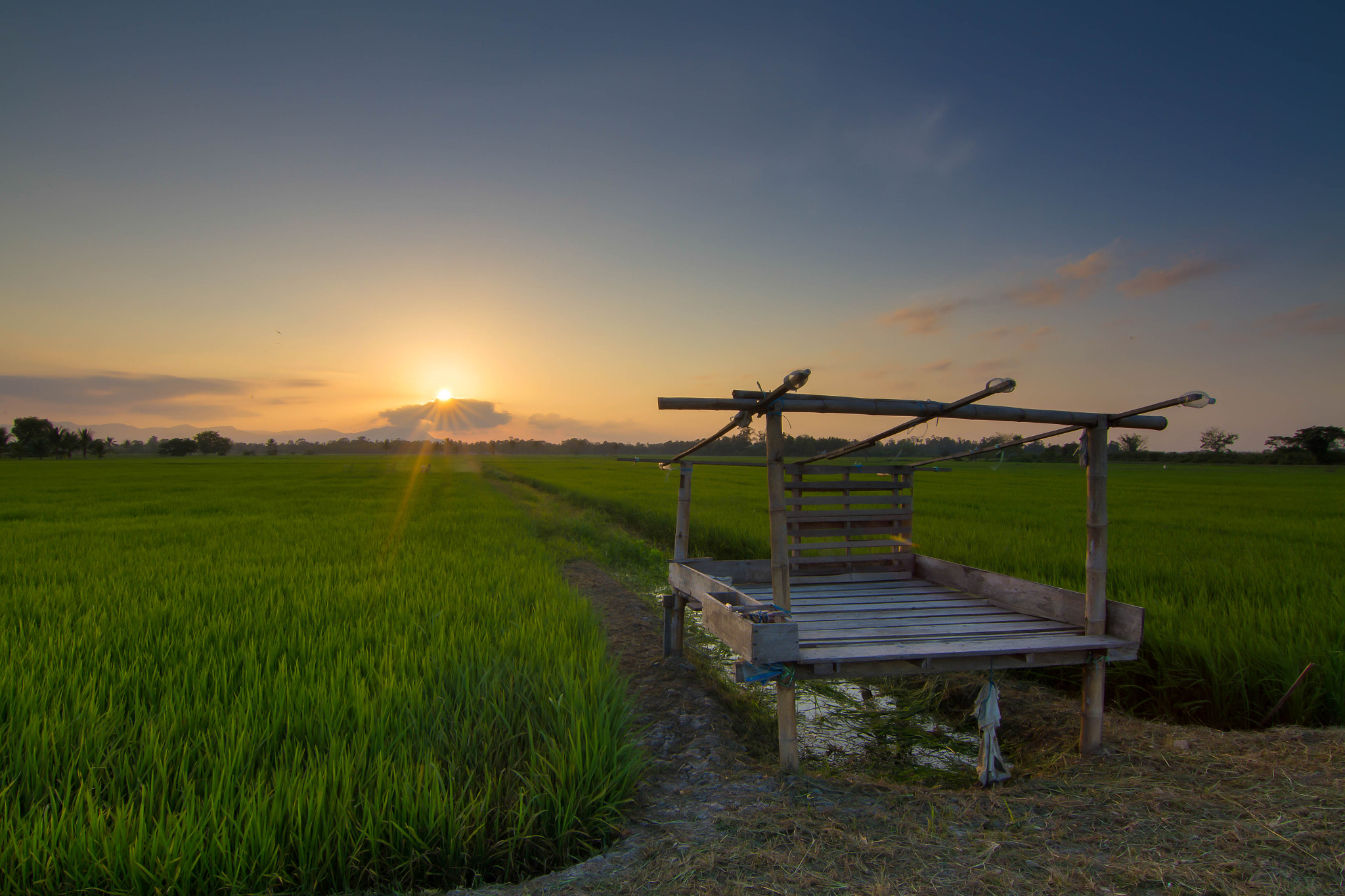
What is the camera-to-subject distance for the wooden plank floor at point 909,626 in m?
3.23

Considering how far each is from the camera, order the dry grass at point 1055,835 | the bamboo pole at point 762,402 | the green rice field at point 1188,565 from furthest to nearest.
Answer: the green rice field at point 1188,565
the bamboo pole at point 762,402
the dry grass at point 1055,835

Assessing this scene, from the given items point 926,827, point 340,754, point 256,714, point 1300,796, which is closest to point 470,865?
point 340,754

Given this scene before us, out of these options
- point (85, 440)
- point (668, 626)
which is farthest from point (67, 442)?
point (668, 626)

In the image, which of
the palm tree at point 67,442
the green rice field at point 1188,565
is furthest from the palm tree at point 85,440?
the green rice field at point 1188,565

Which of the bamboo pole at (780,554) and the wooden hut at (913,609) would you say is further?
the bamboo pole at (780,554)

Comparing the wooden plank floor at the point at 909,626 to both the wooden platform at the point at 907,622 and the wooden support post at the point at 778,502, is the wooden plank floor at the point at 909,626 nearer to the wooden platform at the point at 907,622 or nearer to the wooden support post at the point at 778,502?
the wooden platform at the point at 907,622

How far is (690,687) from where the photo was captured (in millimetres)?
4656

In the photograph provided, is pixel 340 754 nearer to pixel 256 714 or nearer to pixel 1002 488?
pixel 256 714

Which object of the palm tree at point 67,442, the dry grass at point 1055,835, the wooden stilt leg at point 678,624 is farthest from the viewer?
the palm tree at point 67,442

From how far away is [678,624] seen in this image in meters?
5.27

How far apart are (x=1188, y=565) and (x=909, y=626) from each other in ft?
14.7

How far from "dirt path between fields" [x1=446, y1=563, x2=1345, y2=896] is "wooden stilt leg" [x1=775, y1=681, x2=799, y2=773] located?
130 mm

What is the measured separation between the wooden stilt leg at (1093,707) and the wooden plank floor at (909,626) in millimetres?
168

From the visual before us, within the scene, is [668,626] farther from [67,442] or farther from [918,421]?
[67,442]
